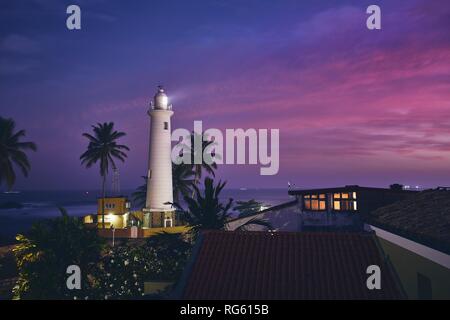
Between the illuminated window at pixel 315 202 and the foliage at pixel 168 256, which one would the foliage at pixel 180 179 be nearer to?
the illuminated window at pixel 315 202

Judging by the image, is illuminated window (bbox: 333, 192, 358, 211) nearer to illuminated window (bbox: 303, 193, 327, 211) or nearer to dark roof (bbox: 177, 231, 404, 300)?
illuminated window (bbox: 303, 193, 327, 211)

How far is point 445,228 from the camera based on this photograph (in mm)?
12570

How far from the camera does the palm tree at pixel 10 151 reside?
46.6 metres

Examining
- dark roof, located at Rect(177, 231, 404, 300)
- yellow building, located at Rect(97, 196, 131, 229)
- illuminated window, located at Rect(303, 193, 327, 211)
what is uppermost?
illuminated window, located at Rect(303, 193, 327, 211)

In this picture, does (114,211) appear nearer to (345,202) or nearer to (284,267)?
(345,202)

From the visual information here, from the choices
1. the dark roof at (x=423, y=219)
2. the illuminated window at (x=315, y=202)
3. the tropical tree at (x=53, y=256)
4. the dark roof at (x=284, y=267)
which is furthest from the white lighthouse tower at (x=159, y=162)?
the dark roof at (x=284, y=267)

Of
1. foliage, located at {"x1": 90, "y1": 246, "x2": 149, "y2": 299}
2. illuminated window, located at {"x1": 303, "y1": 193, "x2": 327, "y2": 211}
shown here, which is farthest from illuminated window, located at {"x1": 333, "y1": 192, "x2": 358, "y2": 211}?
foliage, located at {"x1": 90, "y1": 246, "x2": 149, "y2": 299}

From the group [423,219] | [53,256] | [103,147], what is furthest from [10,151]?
[423,219]

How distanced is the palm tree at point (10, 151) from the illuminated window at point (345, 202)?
38270mm

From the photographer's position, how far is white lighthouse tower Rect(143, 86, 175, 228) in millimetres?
47500

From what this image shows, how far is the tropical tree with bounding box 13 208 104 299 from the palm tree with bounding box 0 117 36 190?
100 feet

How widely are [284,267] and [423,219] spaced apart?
6.62 m
